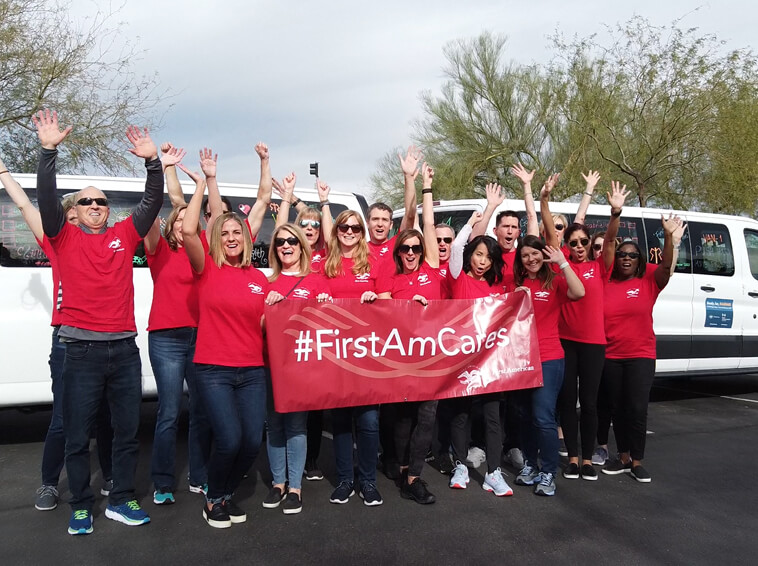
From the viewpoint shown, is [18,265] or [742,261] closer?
[18,265]

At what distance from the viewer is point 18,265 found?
518 centimetres

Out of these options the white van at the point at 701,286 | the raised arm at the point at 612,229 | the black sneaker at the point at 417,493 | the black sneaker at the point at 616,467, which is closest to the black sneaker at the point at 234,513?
the black sneaker at the point at 417,493

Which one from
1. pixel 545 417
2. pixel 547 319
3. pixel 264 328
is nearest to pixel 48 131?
pixel 264 328

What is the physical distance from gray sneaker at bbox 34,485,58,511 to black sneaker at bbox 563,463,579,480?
3.65m

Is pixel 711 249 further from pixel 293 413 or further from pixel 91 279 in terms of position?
pixel 91 279

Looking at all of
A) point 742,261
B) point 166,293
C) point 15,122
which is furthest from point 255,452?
point 15,122

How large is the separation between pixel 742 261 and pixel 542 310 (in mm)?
4319

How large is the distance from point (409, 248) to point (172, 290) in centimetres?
160

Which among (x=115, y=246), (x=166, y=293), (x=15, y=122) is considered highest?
(x=15, y=122)

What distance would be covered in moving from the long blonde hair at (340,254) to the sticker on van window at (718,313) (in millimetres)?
4821

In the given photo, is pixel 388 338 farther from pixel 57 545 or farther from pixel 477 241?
pixel 57 545

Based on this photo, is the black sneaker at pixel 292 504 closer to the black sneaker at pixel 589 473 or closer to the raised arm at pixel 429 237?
the raised arm at pixel 429 237

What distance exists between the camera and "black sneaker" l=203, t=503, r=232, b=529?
3.96m

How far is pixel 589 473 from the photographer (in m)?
4.93
